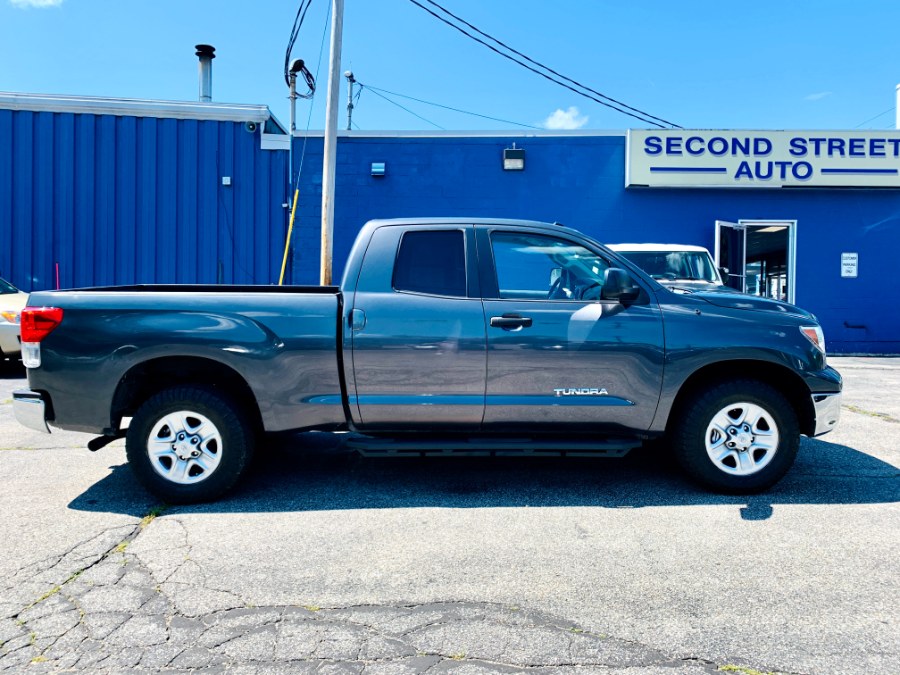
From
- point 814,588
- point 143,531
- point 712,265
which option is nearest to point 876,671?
point 814,588

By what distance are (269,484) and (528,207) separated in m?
10.1

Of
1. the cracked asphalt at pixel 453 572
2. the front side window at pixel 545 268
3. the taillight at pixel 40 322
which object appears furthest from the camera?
the front side window at pixel 545 268

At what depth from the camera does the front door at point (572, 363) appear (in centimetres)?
421

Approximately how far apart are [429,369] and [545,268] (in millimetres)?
1132

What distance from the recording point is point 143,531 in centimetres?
372

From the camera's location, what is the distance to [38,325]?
160 inches

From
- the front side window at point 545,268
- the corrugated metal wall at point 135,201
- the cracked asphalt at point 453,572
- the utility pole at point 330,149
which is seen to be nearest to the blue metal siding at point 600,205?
the corrugated metal wall at point 135,201

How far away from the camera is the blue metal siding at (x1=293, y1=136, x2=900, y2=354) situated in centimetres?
1342

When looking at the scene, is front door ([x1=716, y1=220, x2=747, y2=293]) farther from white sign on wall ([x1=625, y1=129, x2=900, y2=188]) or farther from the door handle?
the door handle

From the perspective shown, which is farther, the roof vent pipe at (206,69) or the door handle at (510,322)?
the roof vent pipe at (206,69)

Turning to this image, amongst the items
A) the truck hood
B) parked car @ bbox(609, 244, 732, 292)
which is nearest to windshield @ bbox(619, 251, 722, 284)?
parked car @ bbox(609, 244, 732, 292)

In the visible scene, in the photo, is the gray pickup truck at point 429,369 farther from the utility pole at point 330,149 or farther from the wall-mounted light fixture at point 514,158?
the wall-mounted light fixture at point 514,158

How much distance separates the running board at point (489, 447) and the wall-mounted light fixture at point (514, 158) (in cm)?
997

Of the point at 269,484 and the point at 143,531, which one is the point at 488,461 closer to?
the point at 269,484
